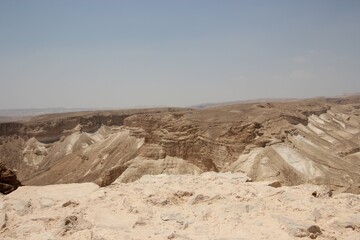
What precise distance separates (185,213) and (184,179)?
2977 mm

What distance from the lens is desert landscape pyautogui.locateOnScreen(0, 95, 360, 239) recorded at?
8594mm

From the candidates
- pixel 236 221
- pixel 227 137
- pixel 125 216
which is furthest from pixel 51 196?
pixel 227 137

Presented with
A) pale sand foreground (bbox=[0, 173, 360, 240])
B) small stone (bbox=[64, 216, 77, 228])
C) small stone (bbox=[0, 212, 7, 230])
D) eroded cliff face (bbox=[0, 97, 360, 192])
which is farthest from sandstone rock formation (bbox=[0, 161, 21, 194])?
eroded cliff face (bbox=[0, 97, 360, 192])

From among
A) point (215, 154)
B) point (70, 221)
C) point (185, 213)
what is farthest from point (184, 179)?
point (215, 154)

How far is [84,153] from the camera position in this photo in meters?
48.4

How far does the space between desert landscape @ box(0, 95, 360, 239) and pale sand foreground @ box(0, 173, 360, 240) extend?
27 mm

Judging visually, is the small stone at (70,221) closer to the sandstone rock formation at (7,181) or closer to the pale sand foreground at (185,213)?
the pale sand foreground at (185,213)

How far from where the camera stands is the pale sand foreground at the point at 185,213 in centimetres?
821

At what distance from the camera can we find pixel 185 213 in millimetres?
Answer: 9359

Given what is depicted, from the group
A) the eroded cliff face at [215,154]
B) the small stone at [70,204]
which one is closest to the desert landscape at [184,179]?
the small stone at [70,204]

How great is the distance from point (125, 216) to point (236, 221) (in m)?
2.79

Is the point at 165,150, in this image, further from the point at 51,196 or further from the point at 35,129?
the point at 35,129

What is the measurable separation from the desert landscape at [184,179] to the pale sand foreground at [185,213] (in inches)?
1.1

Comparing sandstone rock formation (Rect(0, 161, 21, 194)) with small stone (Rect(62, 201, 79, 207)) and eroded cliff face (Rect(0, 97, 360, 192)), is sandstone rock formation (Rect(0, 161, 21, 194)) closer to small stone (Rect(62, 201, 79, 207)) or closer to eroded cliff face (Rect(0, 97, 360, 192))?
small stone (Rect(62, 201, 79, 207))
